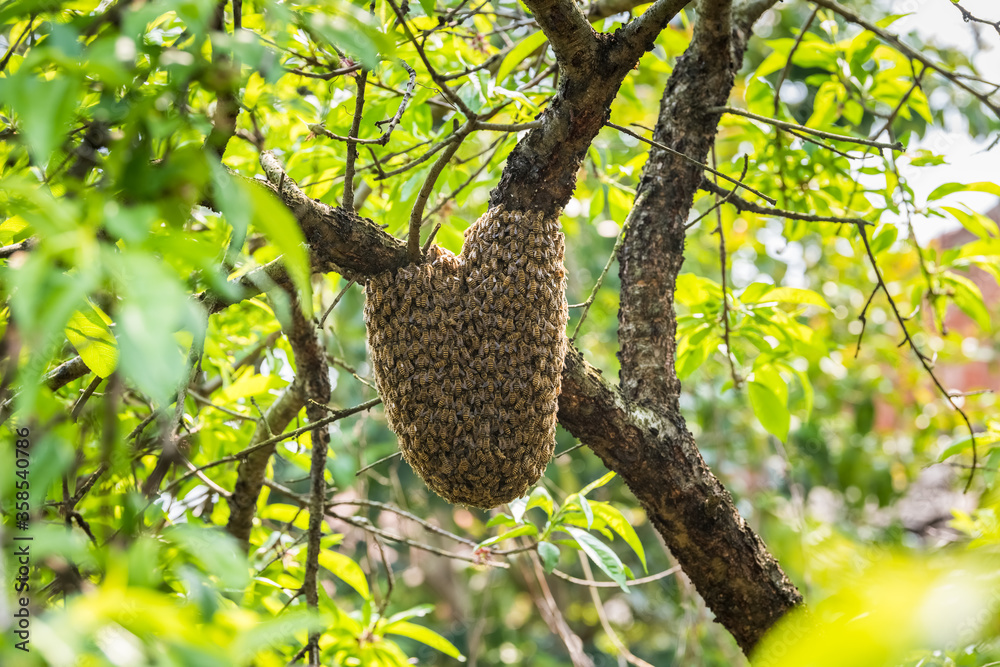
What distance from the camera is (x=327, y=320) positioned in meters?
2.26

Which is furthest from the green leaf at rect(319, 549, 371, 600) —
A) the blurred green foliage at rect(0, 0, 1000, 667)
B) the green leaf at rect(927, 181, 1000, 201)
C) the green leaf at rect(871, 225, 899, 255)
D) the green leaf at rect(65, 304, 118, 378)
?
the green leaf at rect(927, 181, 1000, 201)

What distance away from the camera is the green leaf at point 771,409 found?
1476 mm

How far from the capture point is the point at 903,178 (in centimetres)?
162

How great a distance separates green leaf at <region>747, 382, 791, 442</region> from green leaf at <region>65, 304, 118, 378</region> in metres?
1.20

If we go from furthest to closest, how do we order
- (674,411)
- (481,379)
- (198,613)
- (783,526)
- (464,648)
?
1. (464,648)
2. (783,526)
3. (674,411)
4. (481,379)
5. (198,613)

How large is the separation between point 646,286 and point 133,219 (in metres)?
1.14

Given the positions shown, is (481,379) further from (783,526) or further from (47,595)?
(783,526)

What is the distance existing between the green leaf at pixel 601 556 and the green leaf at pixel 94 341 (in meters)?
0.80

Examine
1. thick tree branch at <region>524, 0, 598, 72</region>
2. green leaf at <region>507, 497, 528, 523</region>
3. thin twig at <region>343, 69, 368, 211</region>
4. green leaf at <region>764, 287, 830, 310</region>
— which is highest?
thick tree branch at <region>524, 0, 598, 72</region>

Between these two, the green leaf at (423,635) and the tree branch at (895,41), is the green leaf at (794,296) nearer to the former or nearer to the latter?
the tree branch at (895,41)

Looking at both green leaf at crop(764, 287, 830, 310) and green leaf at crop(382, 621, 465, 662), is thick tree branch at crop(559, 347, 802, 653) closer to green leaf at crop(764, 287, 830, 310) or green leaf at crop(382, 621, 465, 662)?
green leaf at crop(764, 287, 830, 310)

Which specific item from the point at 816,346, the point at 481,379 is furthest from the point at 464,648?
the point at 481,379

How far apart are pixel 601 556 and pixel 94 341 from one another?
872mm

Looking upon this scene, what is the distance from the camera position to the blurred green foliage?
0.39 meters
